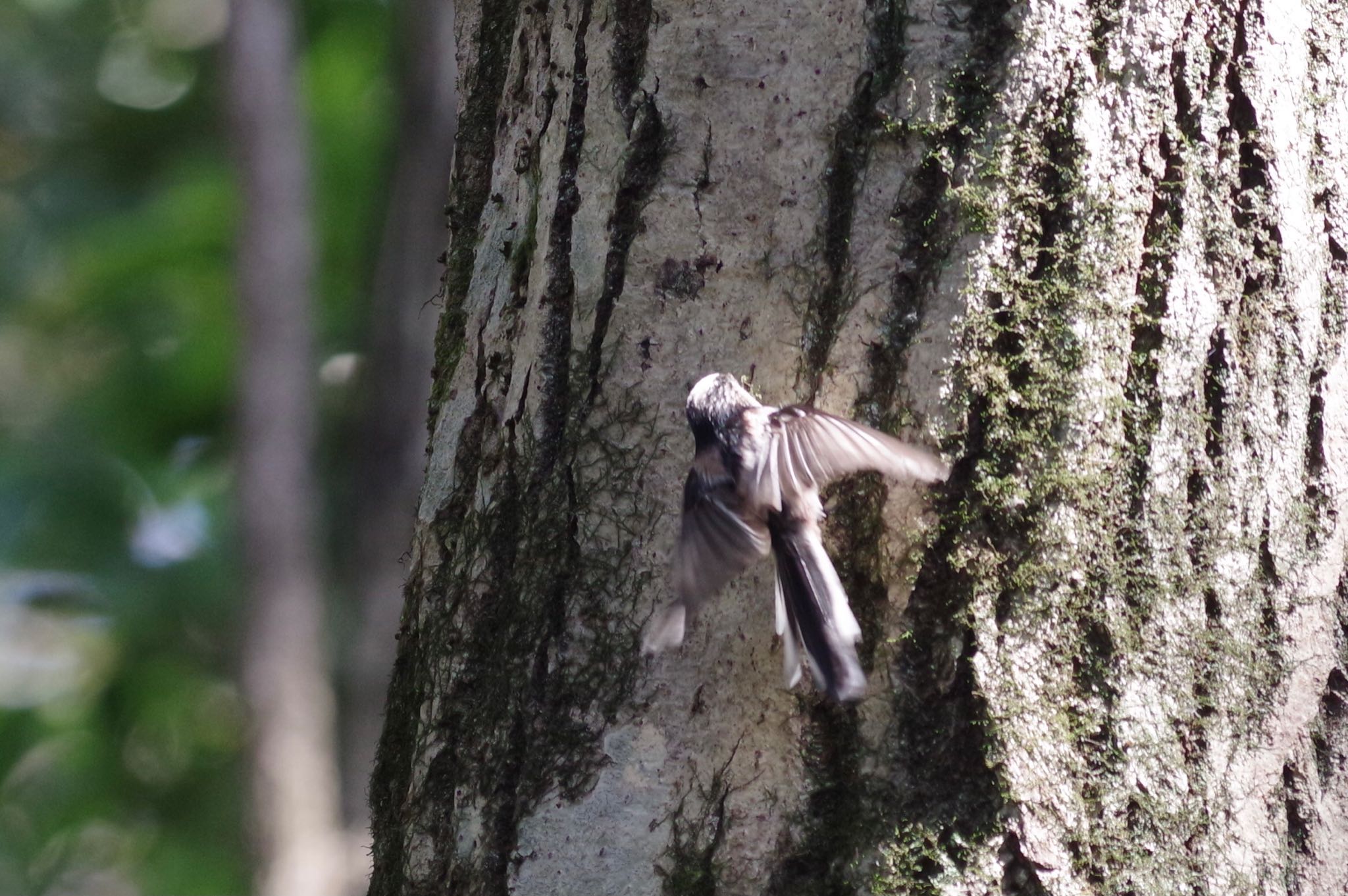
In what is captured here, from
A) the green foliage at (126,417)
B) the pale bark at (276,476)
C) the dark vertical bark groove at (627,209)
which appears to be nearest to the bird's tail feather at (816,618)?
the dark vertical bark groove at (627,209)

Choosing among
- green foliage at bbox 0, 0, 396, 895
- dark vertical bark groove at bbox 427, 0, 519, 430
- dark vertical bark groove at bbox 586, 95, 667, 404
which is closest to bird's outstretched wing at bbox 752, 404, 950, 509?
dark vertical bark groove at bbox 586, 95, 667, 404

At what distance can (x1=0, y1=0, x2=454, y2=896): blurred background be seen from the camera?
18.8 feet

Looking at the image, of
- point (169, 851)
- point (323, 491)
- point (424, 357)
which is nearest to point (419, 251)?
point (424, 357)

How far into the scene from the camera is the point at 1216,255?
1.70 meters

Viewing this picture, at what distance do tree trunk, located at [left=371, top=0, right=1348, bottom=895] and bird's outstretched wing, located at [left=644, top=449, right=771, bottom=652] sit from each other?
0.13ft

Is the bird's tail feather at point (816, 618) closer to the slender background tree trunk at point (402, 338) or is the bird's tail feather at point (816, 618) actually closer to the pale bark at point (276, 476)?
the pale bark at point (276, 476)

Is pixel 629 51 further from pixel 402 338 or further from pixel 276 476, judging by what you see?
pixel 402 338

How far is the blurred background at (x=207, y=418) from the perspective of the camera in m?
5.74

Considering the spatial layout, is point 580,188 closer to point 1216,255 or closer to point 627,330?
point 627,330

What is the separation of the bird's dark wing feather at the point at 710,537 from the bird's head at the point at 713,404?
0.04 m

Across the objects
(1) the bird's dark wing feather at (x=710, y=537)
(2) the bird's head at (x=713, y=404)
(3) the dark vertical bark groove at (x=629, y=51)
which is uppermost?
(3) the dark vertical bark groove at (x=629, y=51)

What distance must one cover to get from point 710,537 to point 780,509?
0.18 m

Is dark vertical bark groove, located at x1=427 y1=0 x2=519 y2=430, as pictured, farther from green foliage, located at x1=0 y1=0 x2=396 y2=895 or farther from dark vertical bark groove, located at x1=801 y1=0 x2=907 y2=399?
green foliage, located at x1=0 y1=0 x2=396 y2=895

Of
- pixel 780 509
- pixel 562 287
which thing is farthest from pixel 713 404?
pixel 562 287
